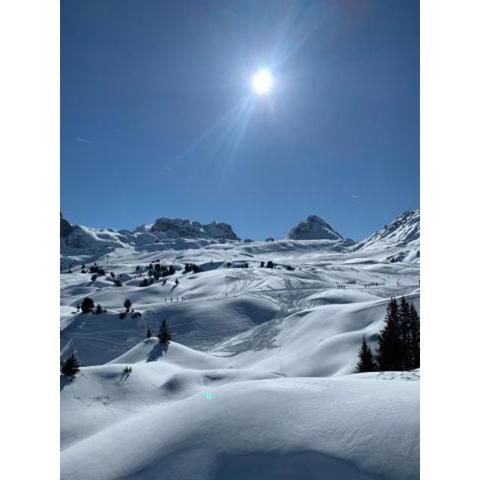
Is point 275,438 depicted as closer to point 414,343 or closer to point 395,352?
point 395,352

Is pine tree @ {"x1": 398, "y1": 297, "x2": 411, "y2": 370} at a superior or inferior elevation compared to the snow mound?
inferior

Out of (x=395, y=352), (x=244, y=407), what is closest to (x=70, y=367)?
(x=244, y=407)

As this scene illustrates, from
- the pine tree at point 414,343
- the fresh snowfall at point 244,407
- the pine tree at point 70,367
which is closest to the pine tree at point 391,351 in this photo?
the pine tree at point 414,343

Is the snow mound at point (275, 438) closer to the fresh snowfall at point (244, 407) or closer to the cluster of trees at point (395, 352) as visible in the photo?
the fresh snowfall at point (244, 407)

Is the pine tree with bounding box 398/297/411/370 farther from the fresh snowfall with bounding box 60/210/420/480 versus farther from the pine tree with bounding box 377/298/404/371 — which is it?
the fresh snowfall with bounding box 60/210/420/480

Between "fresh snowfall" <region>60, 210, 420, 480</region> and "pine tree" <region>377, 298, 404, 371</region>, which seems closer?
"fresh snowfall" <region>60, 210, 420, 480</region>

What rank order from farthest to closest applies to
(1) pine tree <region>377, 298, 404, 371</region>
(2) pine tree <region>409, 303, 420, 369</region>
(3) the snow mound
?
(2) pine tree <region>409, 303, 420, 369</region>, (1) pine tree <region>377, 298, 404, 371</region>, (3) the snow mound

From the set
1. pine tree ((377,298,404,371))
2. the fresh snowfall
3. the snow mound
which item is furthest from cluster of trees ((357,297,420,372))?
the snow mound
